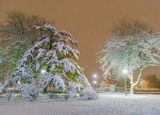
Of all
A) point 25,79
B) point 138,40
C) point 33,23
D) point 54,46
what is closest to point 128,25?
point 138,40

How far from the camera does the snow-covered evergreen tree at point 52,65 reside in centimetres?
3378

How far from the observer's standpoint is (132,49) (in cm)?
4738

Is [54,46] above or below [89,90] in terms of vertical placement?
above

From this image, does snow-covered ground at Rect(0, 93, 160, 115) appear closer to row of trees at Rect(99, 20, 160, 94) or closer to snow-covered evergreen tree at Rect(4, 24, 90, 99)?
snow-covered evergreen tree at Rect(4, 24, 90, 99)

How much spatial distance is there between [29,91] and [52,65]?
3522 millimetres

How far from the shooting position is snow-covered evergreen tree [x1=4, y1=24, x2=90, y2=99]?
3378cm

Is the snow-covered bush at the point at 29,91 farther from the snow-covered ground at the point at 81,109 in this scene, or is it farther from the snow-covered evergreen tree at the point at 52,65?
the snow-covered ground at the point at 81,109

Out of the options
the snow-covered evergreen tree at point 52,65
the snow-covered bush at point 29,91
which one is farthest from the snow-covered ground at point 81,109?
the snow-covered evergreen tree at point 52,65

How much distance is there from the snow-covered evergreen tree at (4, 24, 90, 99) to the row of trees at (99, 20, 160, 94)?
12.9 m

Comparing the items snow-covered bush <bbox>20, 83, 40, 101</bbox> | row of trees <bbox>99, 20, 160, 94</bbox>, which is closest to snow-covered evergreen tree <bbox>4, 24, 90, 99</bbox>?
snow-covered bush <bbox>20, 83, 40, 101</bbox>

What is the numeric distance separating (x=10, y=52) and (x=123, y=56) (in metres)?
16.3

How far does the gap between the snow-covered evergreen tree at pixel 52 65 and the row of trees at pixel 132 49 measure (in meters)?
12.9

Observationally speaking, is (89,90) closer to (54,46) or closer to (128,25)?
(54,46)

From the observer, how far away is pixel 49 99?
3278 cm
